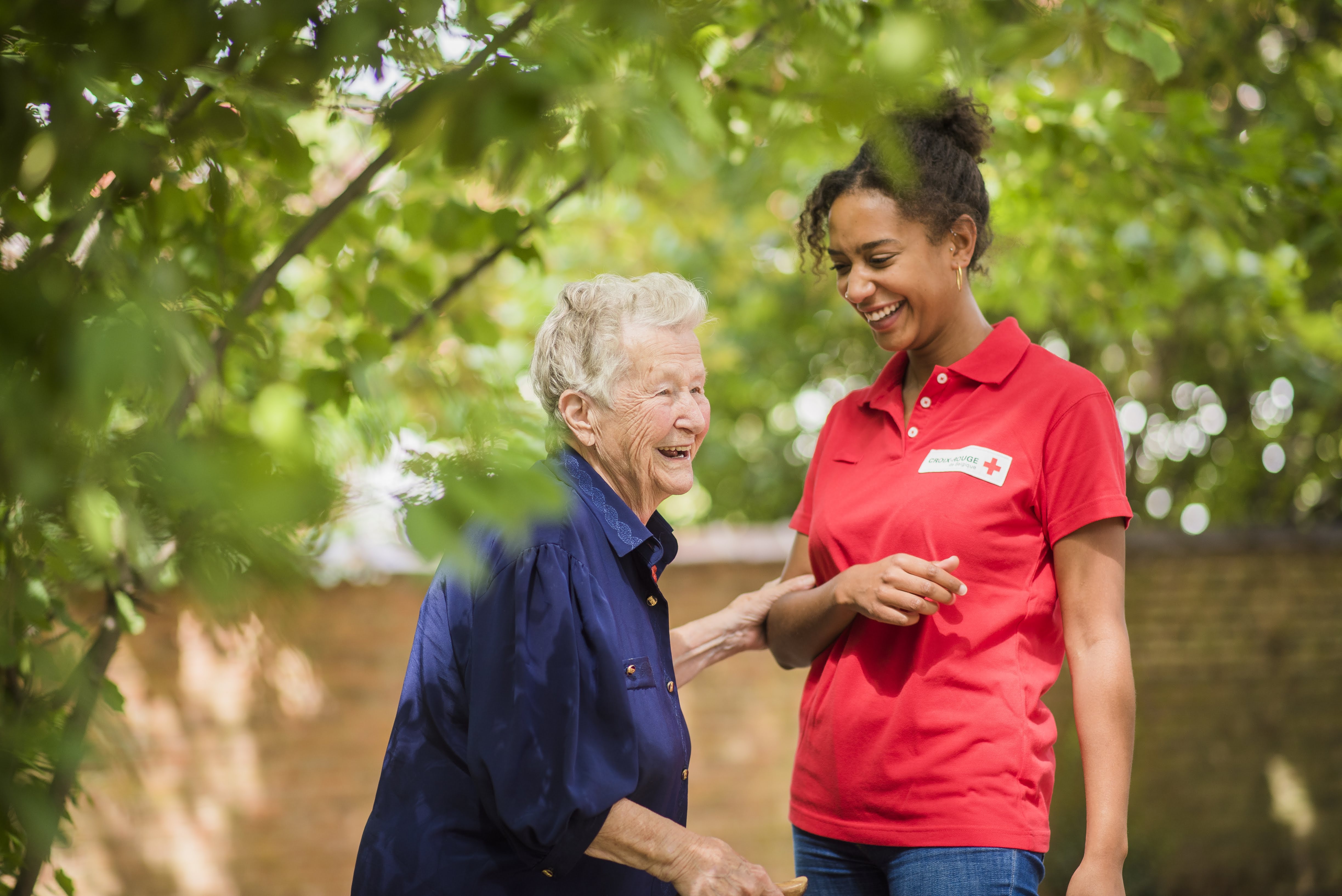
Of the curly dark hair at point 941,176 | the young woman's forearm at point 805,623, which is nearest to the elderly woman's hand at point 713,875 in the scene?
the young woman's forearm at point 805,623

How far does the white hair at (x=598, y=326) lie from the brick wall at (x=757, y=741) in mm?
2865

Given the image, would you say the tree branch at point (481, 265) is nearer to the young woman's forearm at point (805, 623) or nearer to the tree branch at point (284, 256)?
the tree branch at point (284, 256)

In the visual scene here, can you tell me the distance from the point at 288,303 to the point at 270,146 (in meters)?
0.67

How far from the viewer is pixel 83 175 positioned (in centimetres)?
93

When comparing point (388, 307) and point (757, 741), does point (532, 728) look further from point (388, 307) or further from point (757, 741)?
point (757, 741)

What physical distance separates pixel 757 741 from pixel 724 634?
140 inches

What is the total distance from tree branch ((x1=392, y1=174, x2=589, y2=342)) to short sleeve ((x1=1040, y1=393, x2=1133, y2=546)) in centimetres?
147

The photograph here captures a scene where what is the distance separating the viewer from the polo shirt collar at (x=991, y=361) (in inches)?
76.0

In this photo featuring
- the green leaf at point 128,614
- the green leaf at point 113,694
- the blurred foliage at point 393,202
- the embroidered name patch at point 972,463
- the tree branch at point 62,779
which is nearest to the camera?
the blurred foliage at point 393,202

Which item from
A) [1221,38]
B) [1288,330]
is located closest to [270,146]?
[1221,38]

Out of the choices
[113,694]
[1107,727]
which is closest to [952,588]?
[1107,727]

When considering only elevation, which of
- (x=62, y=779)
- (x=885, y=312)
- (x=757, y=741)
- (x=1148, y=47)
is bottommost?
(x=757, y=741)

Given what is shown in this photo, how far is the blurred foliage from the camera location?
28.3 inches

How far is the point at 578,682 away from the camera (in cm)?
162
